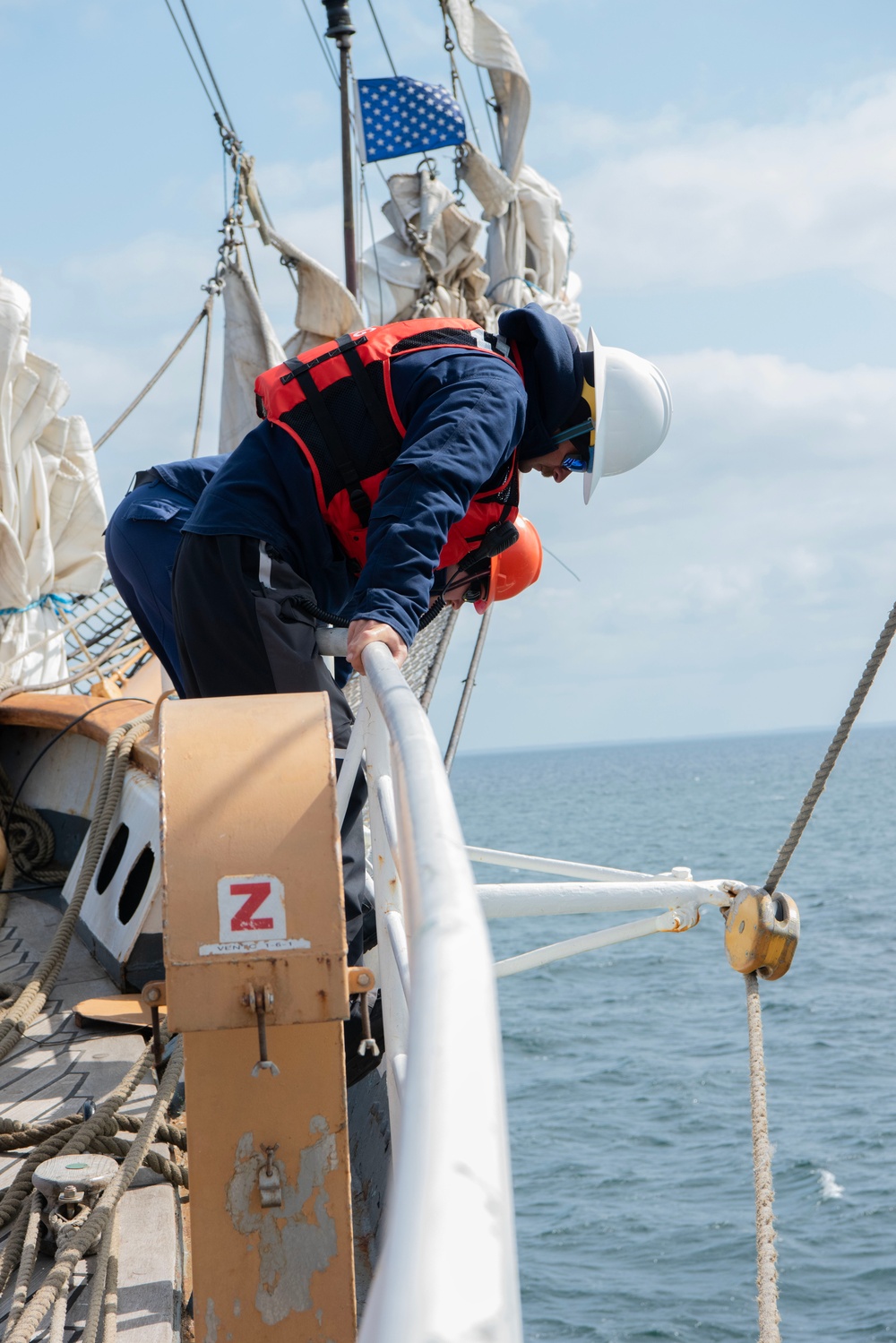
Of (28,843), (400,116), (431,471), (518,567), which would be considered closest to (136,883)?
(28,843)

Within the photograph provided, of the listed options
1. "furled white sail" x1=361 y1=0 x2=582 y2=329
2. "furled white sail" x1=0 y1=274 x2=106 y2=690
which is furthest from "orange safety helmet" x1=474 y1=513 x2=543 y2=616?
"furled white sail" x1=361 y1=0 x2=582 y2=329

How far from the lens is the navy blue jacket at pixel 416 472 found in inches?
77.4

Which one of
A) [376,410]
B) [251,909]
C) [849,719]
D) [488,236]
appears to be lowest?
[251,909]

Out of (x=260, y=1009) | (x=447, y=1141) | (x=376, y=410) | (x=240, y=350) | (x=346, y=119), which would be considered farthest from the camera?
(x=346, y=119)

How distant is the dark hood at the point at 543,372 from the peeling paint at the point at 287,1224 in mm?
1490

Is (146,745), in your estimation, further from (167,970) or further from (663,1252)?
(663,1252)

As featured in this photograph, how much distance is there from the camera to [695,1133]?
39.8ft

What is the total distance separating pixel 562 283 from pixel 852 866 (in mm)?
27369

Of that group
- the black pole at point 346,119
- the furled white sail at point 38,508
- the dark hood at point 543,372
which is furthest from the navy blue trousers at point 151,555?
the black pole at point 346,119

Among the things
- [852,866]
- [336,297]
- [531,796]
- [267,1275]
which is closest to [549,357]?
[267,1275]

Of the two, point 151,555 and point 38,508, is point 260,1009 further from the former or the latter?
point 38,508

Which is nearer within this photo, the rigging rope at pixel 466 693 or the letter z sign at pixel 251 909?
the letter z sign at pixel 251 909

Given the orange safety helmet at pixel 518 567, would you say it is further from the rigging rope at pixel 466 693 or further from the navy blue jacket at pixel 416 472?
the rigging rope at pixel 466 693

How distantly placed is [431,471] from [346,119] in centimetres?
834
